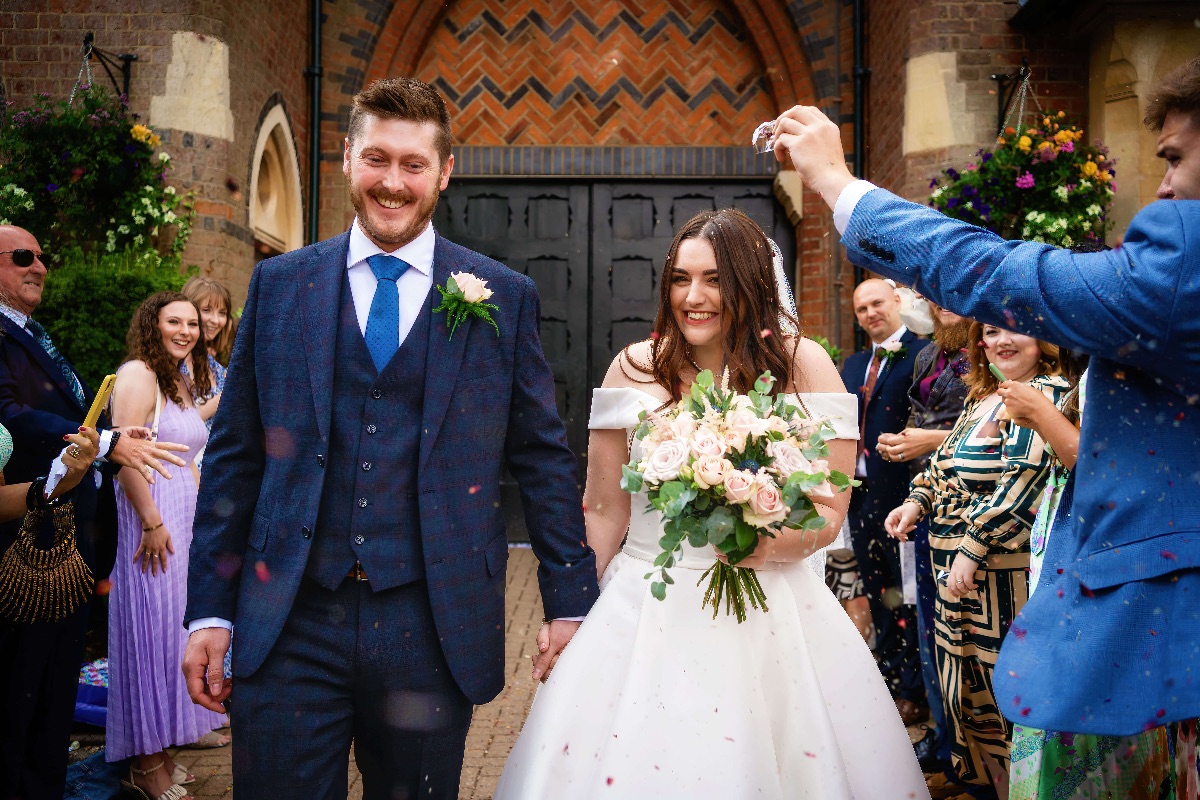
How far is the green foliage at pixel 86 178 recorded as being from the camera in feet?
21.9

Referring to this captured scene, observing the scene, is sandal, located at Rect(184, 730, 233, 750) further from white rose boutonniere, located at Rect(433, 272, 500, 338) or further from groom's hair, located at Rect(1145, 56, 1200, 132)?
groom's hair, located at Rect(1145, 56, 1200, 132)

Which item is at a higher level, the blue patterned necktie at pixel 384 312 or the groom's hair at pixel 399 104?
the groom's hair at pixel 399 104

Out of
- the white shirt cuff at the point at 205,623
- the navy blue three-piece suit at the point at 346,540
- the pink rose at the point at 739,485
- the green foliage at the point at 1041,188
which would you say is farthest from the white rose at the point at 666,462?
the green foliage at the point at 1041,188

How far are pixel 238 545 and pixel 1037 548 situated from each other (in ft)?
7.82

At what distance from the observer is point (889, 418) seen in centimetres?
548

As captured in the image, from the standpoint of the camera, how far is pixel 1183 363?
1624mm

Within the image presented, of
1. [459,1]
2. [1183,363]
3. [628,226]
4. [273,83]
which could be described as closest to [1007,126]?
[628,226]

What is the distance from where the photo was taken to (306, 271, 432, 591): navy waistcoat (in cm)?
228

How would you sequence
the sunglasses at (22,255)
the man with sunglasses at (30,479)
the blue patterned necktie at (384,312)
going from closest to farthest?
1. the blue patterned necktie at (384,312)
2. the man with sunglasses at (30,479)
3. the sunglasses at (22,255)

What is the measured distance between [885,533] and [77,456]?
3.96 m

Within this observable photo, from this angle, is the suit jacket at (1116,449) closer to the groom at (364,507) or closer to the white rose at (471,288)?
the white rose at (471,288)

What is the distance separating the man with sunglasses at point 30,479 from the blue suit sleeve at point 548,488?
1412 mm

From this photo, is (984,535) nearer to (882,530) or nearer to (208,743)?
(882,530)

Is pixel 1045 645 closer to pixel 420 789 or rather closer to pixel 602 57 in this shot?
pixel 420 789
